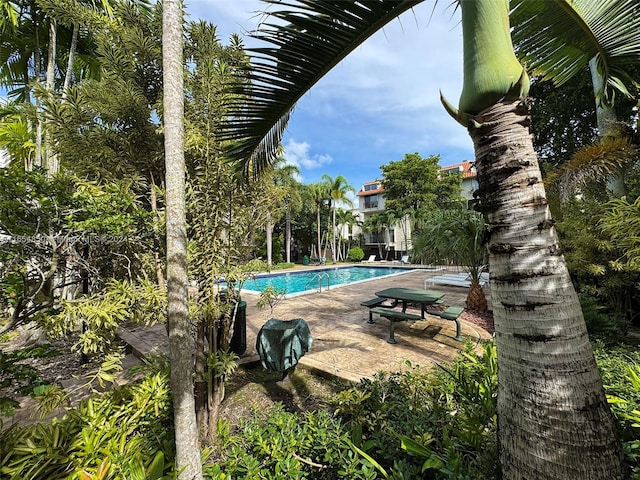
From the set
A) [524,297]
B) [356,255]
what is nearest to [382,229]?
[356,255]

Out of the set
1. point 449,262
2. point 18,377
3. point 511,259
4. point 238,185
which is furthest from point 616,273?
point 18,377

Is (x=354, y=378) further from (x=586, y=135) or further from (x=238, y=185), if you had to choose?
(x=586, y=135)

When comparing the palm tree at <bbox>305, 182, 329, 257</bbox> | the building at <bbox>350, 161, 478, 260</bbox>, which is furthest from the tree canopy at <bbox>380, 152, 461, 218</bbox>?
the palm tree at <bbox>305, 182, 329, 257</bbox>

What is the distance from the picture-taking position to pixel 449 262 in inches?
327

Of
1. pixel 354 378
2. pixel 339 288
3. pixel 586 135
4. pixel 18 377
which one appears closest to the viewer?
pixel 18 377

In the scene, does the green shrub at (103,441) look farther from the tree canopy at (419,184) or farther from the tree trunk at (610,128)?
the tree canopy at (419,184)

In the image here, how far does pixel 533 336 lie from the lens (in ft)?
4.07

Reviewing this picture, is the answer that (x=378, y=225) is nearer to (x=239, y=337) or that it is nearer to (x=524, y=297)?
(x=239, y=337)

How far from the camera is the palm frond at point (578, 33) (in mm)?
2107

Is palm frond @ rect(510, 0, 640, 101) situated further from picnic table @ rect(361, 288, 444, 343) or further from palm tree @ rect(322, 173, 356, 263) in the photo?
palm tree @ rect(322, 173, 356, 263)

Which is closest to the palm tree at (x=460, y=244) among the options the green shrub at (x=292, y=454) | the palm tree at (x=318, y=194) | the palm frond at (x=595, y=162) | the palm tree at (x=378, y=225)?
the palm frond at (x=595, y=162)

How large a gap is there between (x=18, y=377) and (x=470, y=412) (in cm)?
395

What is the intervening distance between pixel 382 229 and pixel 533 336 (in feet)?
110

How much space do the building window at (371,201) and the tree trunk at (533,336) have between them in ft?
130
